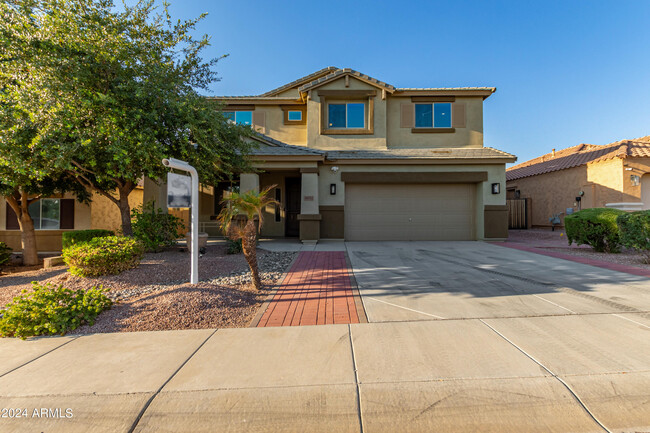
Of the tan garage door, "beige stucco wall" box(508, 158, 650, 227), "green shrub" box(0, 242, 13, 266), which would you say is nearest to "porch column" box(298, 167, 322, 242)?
the tan garage door

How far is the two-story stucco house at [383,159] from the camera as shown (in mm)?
12617

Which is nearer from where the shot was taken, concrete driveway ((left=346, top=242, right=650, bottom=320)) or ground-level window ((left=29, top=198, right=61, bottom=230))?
concrete driveway ((left=346, top=242, right=650, bottom=320))

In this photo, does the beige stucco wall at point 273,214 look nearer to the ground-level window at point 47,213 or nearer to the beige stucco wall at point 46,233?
the beige stucco wall at point 46,233

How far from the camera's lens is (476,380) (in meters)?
2.67

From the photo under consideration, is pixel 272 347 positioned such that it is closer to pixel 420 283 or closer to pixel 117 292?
pixel 420 283

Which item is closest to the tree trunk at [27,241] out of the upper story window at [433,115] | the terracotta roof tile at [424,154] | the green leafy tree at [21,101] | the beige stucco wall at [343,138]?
the green leafy tree at [21,101]

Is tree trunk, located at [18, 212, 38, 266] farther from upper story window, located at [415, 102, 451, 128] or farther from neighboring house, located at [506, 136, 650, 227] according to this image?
neighboring house, located at [506, 136, 650, 227]

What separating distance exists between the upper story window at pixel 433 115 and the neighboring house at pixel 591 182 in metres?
8.17

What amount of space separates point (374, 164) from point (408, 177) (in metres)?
1.57

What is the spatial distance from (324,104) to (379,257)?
8.16 metres

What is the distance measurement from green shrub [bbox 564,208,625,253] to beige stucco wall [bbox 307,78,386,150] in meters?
7.61

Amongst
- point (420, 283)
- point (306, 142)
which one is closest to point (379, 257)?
point (420, 283)

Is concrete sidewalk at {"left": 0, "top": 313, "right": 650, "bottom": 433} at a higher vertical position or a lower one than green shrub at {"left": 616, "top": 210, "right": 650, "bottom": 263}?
lower

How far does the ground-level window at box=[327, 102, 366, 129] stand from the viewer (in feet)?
45.5
